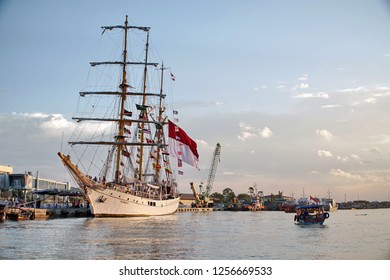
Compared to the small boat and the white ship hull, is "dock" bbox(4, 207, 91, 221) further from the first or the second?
the small boat

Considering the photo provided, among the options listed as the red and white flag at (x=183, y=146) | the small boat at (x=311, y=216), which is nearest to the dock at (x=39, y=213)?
the red and white flag at (x=183, y=146)

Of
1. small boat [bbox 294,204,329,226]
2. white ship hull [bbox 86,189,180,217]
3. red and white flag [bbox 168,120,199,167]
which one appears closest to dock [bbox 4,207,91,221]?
white ship hull [bbox 86,189,180,217]

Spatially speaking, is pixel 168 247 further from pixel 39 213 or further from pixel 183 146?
pixel 183 146

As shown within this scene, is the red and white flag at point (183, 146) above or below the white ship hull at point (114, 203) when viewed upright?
above

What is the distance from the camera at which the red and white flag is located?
6844 cm

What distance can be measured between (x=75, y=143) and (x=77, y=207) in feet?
53.5

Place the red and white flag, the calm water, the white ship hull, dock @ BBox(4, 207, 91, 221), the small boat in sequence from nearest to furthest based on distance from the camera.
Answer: the calm water < dock @ BBox(4, 207, 91, 221) < the small boat < the white ship hull < the red and white flag

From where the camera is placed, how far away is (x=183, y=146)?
69.0 metres

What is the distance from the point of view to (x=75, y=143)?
6072 centimetres

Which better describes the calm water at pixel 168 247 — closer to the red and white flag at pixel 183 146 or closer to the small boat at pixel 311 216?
the small boat at pixel 311 216

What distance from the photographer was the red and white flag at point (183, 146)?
225ft

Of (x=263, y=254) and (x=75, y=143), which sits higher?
(x=75, y=143)
